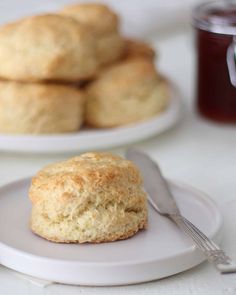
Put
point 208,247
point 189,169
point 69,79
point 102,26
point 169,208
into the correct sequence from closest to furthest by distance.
A: point 208,247
point 169,208
point 189,169
point 69,79
point 102,26

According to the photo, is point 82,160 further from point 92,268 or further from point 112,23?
point 112,23

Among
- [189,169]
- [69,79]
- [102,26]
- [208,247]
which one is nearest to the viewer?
[208,247]

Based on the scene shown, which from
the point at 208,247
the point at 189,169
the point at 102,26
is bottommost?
the point at 189,169

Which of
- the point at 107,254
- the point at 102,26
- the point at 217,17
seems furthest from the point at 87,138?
the point at 107,254

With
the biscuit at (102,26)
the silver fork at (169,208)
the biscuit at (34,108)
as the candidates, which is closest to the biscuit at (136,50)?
the biscuit at (102,26)

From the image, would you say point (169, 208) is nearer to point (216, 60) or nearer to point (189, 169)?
point (189, 169)

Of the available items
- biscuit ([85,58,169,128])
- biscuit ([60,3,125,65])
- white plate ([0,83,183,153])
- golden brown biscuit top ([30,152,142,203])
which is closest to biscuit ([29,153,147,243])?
golden brown biscuit top ([30,152,142,203])
